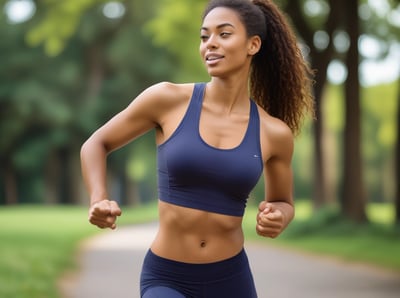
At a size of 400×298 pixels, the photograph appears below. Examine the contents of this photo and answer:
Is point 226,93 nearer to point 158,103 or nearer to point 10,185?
point 158,103

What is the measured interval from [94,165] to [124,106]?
37147 millimetres

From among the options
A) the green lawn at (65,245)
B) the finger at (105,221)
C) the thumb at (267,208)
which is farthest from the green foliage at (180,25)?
the finger at (105,221)

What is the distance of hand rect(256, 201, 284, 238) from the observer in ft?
11.5

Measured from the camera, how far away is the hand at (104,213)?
126 inches

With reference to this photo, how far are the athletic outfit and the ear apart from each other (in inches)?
11.0

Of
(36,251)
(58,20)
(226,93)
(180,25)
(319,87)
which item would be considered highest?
(180,25)

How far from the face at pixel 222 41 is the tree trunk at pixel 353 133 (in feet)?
57.0

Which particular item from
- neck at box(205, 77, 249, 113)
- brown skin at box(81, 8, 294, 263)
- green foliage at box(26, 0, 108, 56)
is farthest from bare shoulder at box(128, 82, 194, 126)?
green foliage at box(26, 0, 108, 56)

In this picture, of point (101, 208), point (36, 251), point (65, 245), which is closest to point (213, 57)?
point (101, 208)

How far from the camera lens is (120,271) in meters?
13.5

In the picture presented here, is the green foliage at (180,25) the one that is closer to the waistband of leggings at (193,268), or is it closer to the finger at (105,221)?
the waistband of leggings at (193,268)

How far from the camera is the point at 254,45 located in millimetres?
3639

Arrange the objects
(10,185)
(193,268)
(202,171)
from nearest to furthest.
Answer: (202,171) < (193,268) < (10,185)

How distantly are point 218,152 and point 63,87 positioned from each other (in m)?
37.4
